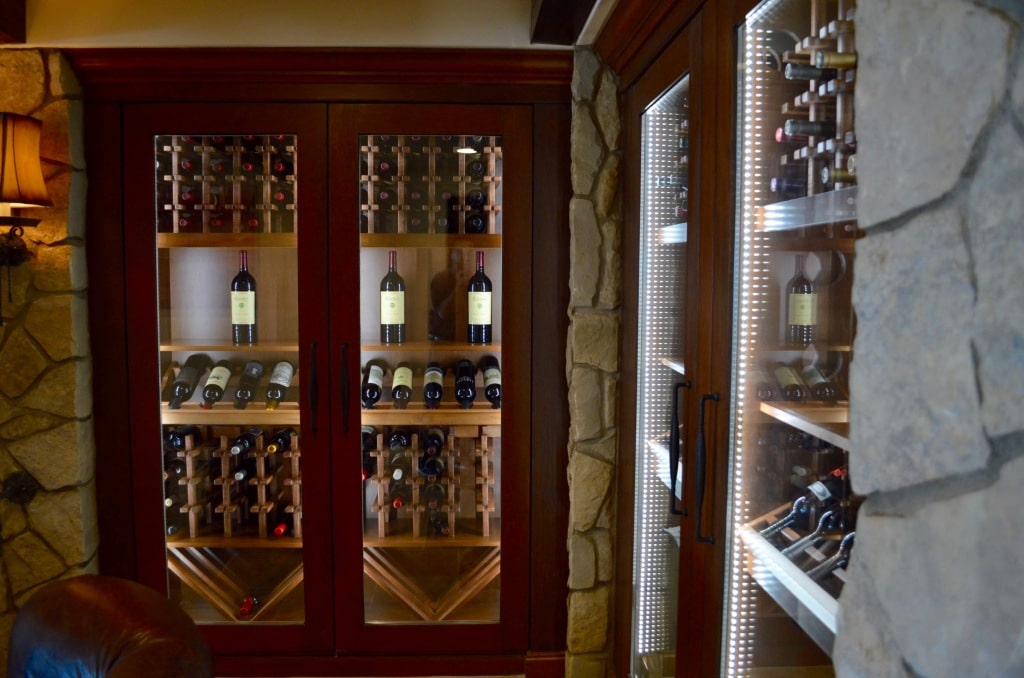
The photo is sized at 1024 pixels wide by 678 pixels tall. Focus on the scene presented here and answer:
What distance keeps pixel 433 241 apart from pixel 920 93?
6.61 ft

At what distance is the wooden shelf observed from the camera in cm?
255

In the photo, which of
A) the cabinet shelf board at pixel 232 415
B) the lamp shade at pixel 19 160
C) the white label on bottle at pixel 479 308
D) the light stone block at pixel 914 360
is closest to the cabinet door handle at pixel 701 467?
the light stone block at pixel 914 360

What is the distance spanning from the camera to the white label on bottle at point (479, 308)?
2.54 m

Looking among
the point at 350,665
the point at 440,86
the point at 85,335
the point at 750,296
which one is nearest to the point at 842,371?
the point at 750,296

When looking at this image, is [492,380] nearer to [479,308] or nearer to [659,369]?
[479,308]

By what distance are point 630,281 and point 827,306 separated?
109cm

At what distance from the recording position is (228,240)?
253cm

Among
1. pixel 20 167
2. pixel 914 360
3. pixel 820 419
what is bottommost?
pixel 820 419

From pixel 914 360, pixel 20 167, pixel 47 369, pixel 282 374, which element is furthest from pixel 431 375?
pixel 914 360

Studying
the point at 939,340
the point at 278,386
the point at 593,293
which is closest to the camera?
the point at 939,340

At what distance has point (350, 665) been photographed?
100 inches

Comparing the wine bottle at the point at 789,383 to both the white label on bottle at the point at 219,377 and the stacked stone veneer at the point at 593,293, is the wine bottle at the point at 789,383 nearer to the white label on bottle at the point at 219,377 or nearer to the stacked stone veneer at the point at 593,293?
the stacked stone veneer at the point at 593,293

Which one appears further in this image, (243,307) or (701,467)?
(243,307)

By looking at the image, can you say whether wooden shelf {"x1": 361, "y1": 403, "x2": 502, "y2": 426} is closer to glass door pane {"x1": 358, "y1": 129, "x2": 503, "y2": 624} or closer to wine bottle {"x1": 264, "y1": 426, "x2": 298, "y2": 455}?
glass door pane {"x1": 358, "y1": 129, "x2": 503, "y2": 624}
